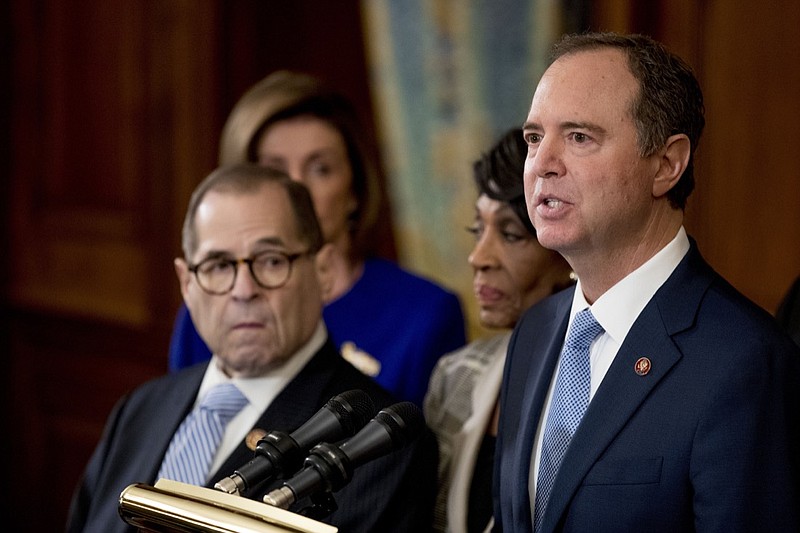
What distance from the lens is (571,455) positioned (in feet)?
5.63

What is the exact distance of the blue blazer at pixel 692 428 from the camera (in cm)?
157

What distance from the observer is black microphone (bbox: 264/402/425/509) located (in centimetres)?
145

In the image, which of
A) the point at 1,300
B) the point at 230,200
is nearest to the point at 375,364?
the point at 230,200

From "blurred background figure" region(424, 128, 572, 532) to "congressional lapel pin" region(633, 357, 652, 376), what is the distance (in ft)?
2.36

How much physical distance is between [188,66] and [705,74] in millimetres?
2262

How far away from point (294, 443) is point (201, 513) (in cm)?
16

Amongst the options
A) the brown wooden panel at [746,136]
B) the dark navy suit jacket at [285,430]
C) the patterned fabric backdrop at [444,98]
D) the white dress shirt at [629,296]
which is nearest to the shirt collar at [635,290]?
the white dress shirt at [629,296]

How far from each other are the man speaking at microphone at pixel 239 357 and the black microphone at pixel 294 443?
0.70 m

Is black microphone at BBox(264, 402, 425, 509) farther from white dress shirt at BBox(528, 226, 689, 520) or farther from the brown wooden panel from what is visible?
the brown wooden panel

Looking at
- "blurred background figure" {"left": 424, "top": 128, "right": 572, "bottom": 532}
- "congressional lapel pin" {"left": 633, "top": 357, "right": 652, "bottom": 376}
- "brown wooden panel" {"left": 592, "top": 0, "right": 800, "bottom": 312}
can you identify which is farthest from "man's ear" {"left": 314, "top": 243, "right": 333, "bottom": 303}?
"brown wooden panel" {"left": 592, "top": 0, "right": 800, "bottom": 312}

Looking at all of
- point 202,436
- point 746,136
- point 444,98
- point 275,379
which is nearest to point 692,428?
point 275,379

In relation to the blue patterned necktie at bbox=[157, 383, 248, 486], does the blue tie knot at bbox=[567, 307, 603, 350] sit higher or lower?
higher

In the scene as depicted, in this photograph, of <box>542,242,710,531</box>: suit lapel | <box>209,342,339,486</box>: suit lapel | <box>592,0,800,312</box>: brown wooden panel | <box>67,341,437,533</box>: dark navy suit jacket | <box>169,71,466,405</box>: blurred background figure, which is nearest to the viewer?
<box>542,242,710,531</box>: suit lapel

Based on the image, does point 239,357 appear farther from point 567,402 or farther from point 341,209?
A: point 341,209
